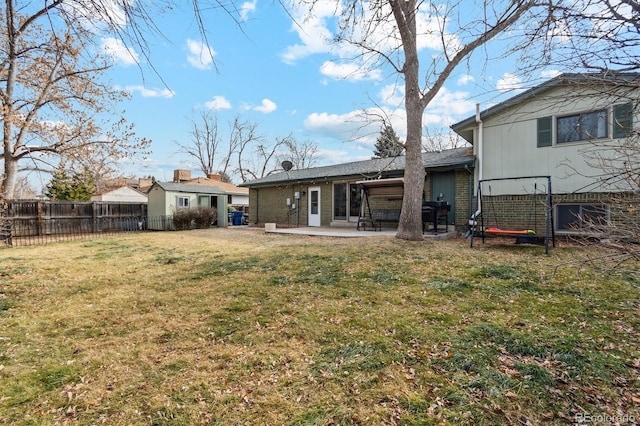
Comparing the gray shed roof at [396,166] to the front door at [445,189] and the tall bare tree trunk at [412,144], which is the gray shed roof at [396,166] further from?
the tall bare tree trunk at [412,144]

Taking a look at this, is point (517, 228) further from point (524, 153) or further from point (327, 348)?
point (327, 348)

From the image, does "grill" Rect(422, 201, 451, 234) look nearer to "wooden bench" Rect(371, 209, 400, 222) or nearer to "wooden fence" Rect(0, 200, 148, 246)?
"wooden bench" Rect(371, 209, 400, 222)

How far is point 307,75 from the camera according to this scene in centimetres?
953

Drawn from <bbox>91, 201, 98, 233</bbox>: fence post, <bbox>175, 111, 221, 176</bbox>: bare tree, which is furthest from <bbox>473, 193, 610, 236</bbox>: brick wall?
<bbox>175, 111, 221, 176</bbox>: bare tree

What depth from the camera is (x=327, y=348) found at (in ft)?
9.10

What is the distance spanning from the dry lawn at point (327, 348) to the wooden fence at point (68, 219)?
1182 centimetres

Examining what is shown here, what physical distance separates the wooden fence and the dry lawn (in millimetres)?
11820

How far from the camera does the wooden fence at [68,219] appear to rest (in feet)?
46.1

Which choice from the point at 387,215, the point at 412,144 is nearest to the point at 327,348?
the point at 412,144

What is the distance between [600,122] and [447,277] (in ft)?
23.5

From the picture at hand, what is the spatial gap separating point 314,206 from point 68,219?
1291 cm

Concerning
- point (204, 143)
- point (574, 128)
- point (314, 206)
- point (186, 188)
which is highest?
point (204, 143)

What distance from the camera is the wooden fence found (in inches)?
553

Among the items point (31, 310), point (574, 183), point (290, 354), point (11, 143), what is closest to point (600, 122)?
point (574, 183)
